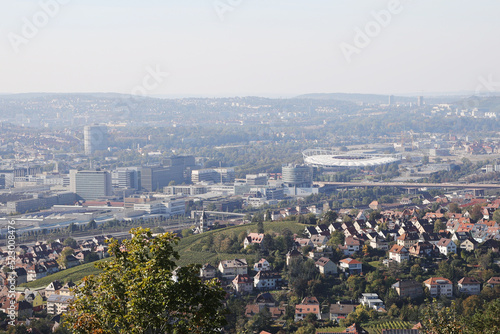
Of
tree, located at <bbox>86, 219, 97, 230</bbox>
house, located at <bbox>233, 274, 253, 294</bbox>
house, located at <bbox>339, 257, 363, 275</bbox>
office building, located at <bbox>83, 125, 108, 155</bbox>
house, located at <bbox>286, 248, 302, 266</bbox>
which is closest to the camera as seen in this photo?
house, located at <bbox>233, 274, 253, 294</bbox>

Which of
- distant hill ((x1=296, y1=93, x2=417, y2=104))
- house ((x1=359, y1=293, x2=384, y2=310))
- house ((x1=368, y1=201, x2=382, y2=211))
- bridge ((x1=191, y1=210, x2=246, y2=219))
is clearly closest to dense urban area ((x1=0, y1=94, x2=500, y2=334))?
house ((x1=359, y1=293, x2=384, y2=310))

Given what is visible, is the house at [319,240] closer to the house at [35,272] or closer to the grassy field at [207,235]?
the grassy field at [207,235]

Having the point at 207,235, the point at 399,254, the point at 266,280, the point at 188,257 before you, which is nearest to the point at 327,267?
the point at 266,280

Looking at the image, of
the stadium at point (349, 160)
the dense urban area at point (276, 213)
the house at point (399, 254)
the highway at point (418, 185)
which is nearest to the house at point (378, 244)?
the dense urban area at point (276, 213)

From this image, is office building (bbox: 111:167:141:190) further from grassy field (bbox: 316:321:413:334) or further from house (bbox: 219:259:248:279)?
grassy field (bbox: 316:321:413:334)

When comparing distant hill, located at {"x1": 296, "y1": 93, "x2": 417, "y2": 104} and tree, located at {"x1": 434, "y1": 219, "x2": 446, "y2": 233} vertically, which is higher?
tree, located at {"x1": 434, "y1": 219, "x2": 446, "y2": 233}

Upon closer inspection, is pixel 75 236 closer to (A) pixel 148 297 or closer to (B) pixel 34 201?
(B) pixel 34 201
